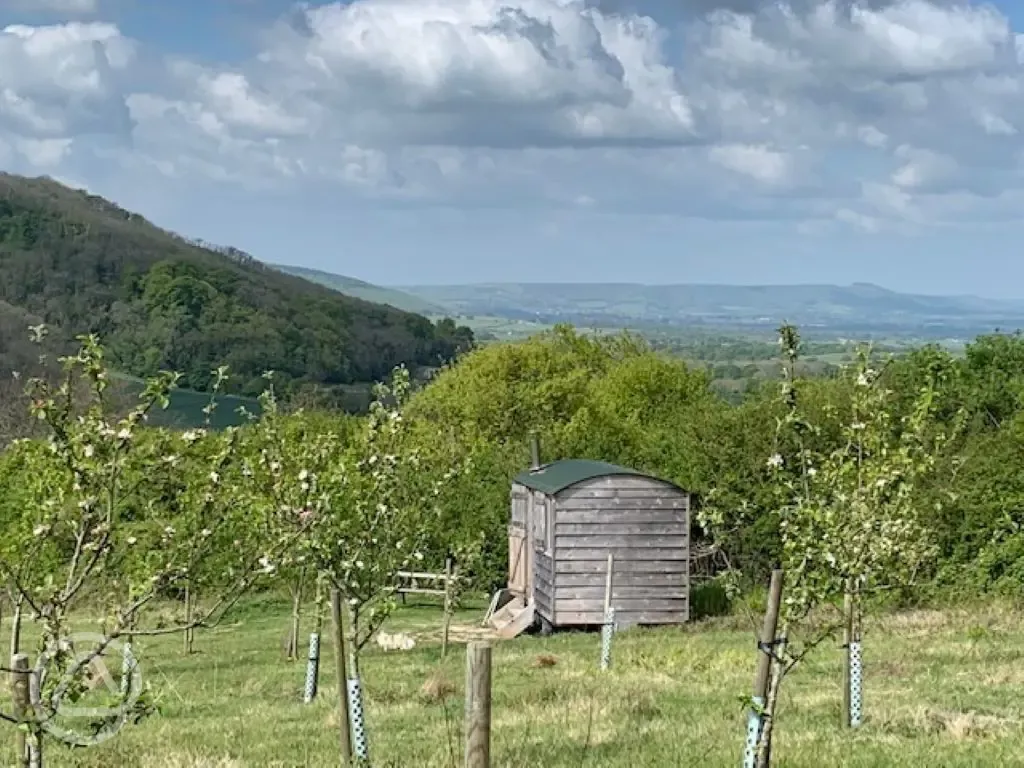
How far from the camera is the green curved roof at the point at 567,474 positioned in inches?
1168

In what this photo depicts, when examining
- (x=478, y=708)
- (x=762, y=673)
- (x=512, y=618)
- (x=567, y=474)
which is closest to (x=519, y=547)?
(x=512, y=618)

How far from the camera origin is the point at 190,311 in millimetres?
146500

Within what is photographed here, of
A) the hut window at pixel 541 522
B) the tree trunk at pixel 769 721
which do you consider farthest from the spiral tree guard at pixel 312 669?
the hut window at pixel 541 522

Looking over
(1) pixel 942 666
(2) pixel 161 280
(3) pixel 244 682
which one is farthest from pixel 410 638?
(2) pixel 161 280

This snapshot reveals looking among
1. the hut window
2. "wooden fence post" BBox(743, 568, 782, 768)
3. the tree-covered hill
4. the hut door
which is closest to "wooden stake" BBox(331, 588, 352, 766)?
"wooden fence post" BBox(743, 568, 782, 768)

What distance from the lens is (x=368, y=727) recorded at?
42.5ft

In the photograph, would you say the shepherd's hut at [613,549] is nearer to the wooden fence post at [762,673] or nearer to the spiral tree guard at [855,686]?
the spiral tree guard at [855,686]

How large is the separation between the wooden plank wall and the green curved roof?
17 centimetres

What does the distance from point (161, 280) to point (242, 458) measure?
488ft

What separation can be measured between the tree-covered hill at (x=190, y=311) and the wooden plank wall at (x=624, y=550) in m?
83.8

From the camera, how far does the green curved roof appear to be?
2966 centimetres

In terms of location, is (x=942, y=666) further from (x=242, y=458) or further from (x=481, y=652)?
(x=481, y=652)

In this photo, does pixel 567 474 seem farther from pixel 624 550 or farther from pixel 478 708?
pixel 478 708

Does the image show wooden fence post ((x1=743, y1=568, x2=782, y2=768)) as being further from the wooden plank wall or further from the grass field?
the wooden plank wall
